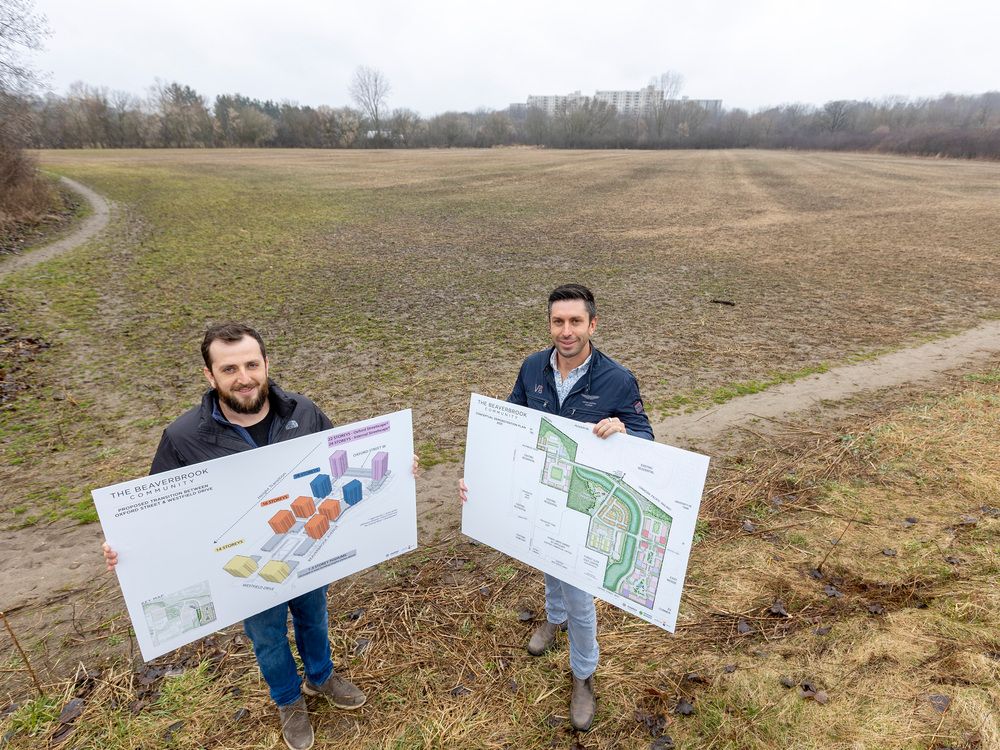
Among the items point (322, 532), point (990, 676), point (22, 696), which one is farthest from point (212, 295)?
point (990, 676)

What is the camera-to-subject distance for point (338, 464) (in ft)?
9.55

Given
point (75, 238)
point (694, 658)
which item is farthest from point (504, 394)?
point (75, 238)

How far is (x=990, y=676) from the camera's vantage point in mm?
3154

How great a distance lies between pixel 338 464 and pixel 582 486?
4.83 feet

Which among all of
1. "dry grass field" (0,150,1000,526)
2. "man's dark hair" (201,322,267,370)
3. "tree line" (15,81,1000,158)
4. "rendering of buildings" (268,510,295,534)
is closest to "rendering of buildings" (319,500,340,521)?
"rendering of buildings" (268,510,295,534)

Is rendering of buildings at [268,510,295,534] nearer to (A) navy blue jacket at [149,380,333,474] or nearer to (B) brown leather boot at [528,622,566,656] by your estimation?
(A) navy blue jacket at [149,380,333,474]

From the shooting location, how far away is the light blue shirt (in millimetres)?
3100

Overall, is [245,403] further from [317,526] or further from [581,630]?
[581,630]

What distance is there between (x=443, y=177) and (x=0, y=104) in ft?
83.4

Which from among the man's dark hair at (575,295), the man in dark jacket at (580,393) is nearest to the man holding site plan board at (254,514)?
the man in dark jacket at (580,393)

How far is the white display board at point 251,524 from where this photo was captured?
2.46 m

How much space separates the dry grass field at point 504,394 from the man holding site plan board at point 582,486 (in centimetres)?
90

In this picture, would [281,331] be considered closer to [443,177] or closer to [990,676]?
[990,676]

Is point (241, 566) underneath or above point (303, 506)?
underneath
